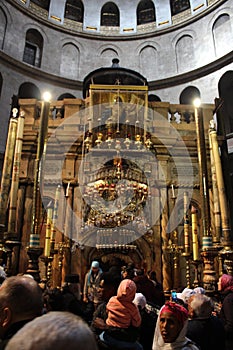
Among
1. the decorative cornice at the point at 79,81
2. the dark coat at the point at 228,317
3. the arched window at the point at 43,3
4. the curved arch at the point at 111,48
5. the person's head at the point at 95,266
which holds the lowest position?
the dark coat at the point at 228,317

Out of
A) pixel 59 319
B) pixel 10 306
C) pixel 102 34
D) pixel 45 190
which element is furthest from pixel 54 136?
pixel 102 34

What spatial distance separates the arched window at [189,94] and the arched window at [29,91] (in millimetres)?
8981

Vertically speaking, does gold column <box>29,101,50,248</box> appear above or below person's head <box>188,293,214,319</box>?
above

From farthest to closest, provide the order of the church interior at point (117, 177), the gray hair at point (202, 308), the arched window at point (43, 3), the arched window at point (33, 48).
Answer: the arched window at point (43, 3)
the arched window at point (33, 48)
the church interior at point (117, 177)
the gray hair at point (202, 308)

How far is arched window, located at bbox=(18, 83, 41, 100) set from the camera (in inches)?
733

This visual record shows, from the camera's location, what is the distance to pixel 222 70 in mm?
17453

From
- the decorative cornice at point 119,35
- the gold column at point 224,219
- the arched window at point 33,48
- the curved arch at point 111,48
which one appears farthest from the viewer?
the curved arch at point 111,48

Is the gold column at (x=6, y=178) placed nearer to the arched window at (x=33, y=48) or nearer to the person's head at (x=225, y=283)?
the person's head at (x=225, y=283)

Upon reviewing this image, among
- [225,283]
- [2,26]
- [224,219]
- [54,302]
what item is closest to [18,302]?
[54,302]

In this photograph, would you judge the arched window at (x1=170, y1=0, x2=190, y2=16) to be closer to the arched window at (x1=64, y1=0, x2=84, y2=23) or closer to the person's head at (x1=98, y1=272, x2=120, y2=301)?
the arched window at (x1=64, y1=0, x2=84, y2=23)

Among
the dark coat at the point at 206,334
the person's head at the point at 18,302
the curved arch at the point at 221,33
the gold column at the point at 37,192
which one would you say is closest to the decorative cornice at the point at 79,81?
the curved arch at the point at 221,33

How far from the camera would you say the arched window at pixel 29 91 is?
18.6m

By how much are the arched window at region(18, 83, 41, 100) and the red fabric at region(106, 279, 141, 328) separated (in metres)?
18.0


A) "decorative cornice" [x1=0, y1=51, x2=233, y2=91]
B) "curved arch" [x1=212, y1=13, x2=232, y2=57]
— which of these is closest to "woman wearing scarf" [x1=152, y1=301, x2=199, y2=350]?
"decorative cornice" [x1=0, y1=51, x2=233, y2=91]
